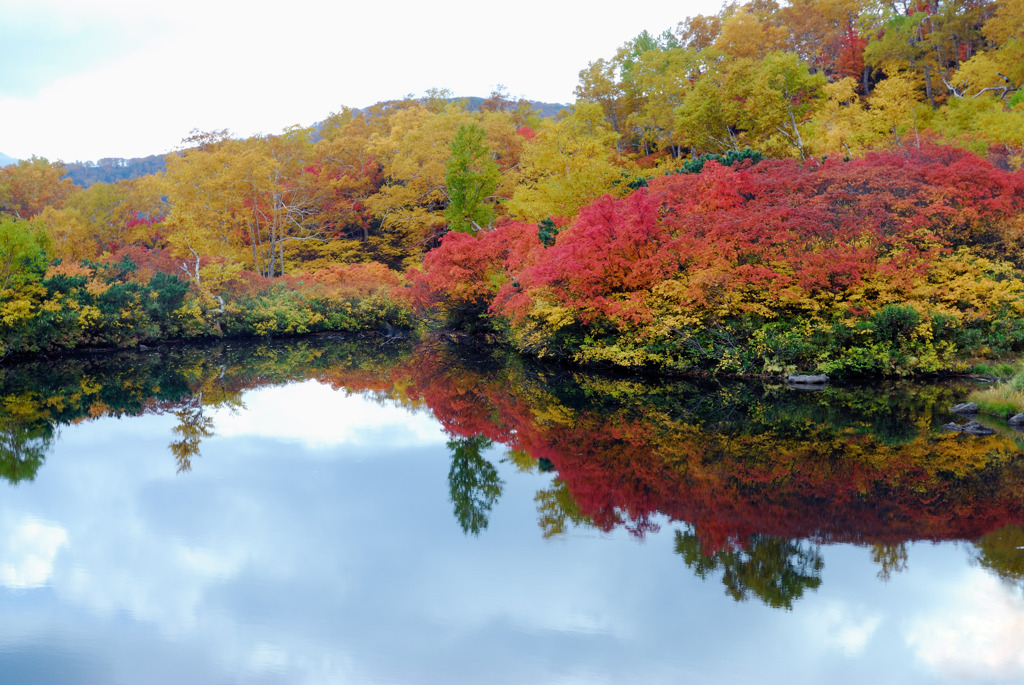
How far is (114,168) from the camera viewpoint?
73.7 m

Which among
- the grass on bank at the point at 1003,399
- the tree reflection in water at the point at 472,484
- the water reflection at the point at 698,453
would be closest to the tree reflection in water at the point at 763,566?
the water reflection at the point at 698,453

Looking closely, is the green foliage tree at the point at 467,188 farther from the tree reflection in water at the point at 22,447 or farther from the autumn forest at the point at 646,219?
the tree reflection in water at the point at 22,447

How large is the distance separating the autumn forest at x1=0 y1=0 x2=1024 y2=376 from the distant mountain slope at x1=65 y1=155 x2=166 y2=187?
3487 cm

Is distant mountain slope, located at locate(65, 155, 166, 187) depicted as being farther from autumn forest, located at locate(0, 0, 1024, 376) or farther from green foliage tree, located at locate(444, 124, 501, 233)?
green foliage tree, located at locate(444, 124, 501, 233)

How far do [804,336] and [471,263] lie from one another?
1186cm

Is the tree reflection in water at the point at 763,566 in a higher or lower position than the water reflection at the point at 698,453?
lower

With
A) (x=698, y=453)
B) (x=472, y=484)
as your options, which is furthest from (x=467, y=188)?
(x=472, y=484)

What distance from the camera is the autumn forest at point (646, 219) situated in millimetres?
13828

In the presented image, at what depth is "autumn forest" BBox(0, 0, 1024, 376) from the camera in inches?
544

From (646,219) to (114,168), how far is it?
74860 mm

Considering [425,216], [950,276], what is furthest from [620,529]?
[425,216]

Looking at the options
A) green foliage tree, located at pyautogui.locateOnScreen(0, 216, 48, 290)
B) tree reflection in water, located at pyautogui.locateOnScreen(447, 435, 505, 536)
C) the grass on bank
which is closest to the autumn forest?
green foliage tree, located at pyautogui.locateOnScreen(0, 216, 48, 290)

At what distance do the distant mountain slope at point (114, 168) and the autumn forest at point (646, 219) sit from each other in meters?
34.9

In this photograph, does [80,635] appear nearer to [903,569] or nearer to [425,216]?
[903,569]
